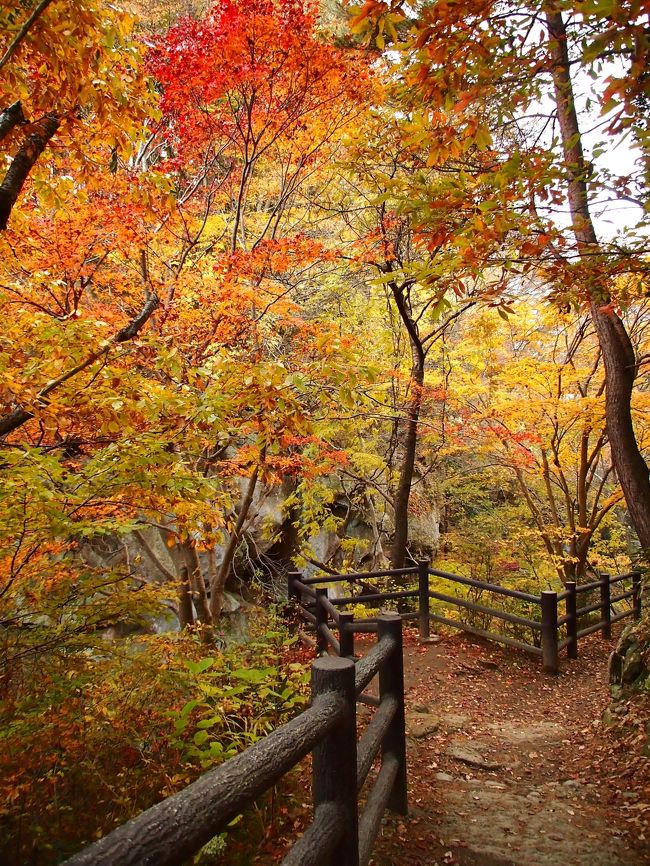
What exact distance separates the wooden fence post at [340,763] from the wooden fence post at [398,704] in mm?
1136

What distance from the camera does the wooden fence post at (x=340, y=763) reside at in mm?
2094

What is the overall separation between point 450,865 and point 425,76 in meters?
4.41

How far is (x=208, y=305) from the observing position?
6.97 m

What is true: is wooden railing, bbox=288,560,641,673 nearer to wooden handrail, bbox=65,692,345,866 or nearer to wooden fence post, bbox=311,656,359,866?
wooden fence post, bbox=311,656,359,866

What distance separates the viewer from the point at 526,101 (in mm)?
3699

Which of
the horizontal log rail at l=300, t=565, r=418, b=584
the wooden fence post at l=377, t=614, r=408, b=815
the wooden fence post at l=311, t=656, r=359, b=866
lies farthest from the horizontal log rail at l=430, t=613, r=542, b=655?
the wooden fence post at l=311, t=656, r=359, b=866

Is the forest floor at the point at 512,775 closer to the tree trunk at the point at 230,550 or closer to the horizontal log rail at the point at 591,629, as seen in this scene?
the horizontal log rail at the point at 591,629

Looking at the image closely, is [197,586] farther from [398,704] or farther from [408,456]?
[398,704]

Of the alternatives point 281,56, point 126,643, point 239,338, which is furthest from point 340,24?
point 126,643

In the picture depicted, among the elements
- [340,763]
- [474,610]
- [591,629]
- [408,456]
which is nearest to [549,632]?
[474,610]

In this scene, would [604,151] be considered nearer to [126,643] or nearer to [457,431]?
[126,643]

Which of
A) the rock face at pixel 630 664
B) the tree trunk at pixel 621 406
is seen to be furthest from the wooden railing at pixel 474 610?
the tree trunk at pixel 621 406

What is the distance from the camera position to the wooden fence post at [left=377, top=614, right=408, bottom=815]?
3314 millimetres

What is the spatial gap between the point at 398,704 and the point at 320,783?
1.42m
